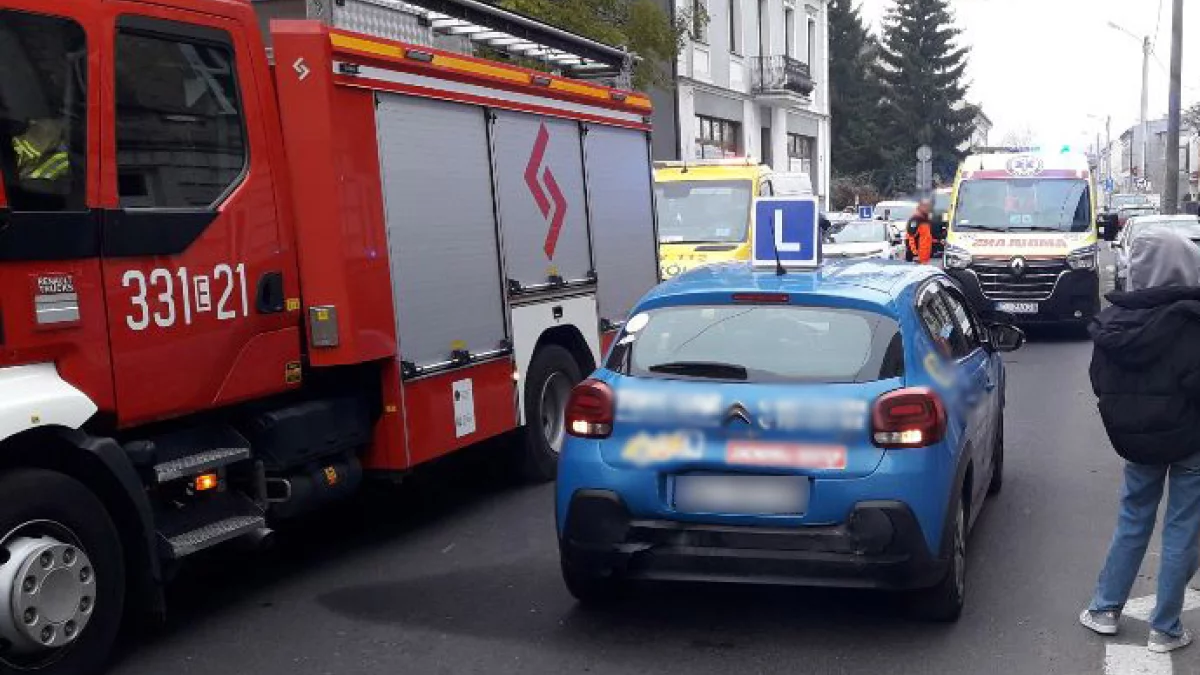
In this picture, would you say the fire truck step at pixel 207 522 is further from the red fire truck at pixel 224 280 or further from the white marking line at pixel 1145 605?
the white marking line at pixel 1145 605

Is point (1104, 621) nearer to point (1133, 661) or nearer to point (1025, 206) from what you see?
point (1133, 661)

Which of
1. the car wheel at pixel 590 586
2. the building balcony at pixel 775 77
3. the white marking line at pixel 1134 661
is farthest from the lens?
the building balcony at pixel 775 77

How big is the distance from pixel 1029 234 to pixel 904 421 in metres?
12.1

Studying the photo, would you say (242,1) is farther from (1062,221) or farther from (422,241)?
(1062,221)

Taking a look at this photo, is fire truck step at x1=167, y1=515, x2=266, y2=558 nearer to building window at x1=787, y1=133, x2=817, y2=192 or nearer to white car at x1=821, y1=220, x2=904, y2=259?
white car at x1=821, y1=220, x2=904, y2=259

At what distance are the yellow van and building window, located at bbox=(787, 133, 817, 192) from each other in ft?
91.0

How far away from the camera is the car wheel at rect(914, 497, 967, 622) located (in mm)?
5188

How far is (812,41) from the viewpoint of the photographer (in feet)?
152

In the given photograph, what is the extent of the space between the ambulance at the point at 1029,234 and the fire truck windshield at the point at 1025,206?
0.01 meters

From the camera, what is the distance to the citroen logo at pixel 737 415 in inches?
198

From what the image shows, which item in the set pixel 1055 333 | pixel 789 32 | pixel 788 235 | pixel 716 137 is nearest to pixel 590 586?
pixel 788 235

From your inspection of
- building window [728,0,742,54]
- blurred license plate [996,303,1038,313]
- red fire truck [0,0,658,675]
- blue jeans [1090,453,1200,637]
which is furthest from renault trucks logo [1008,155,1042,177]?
building window [728,0,742,54]

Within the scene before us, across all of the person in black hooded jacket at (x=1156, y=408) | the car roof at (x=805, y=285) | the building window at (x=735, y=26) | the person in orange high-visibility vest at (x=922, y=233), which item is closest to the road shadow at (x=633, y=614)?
the person in black hooded jacket at (x=1156, y=408)

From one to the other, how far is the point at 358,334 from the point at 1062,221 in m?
12.5
